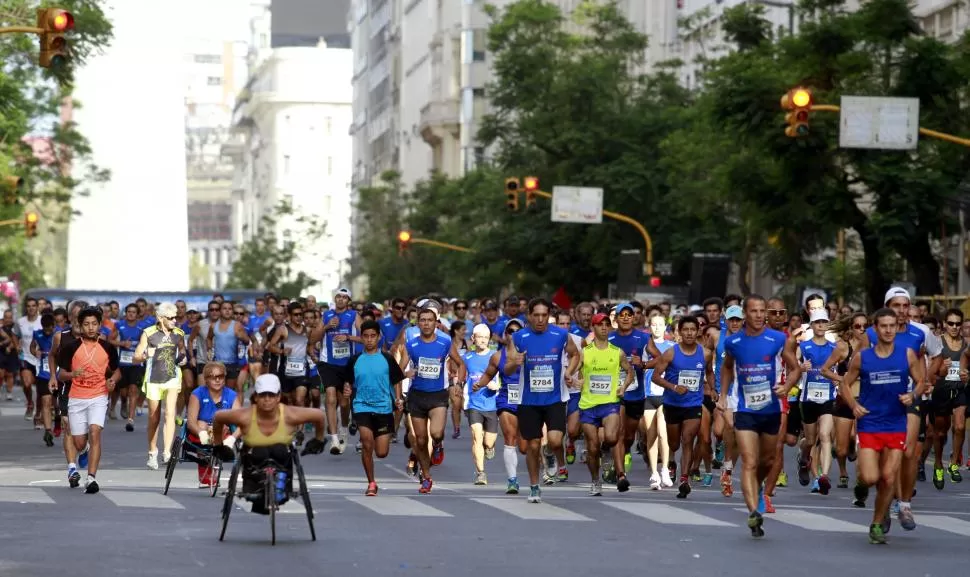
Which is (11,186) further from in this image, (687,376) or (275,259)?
(275,259)

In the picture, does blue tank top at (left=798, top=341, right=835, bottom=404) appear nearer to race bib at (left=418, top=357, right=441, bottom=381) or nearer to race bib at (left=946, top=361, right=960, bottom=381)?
race bib at (left=946, top=361, right=960, bottom=381)

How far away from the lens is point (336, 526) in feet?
55.5

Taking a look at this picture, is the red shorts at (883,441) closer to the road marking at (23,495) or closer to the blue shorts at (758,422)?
the blue shorts at (758,422)

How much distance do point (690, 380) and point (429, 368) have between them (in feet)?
7.59

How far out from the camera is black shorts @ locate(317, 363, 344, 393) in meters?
27.0

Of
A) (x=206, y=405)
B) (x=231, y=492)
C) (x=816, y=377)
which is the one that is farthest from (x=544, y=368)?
(x=231, y=492)

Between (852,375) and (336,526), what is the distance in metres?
3.66

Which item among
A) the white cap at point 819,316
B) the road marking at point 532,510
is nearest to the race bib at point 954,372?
the white cap at point 819,316

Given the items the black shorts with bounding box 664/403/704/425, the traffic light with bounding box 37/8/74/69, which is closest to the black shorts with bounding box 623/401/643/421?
the black shorts with bounding box 664/403/704/425

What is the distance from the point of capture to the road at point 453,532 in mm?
14195

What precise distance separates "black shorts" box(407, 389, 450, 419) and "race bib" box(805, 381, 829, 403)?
340 cm

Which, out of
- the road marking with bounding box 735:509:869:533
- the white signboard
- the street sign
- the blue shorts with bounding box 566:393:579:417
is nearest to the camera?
the road marking with bounding box 735:509:869:533

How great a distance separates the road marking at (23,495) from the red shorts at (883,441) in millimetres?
6350

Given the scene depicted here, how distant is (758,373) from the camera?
16938 mm
